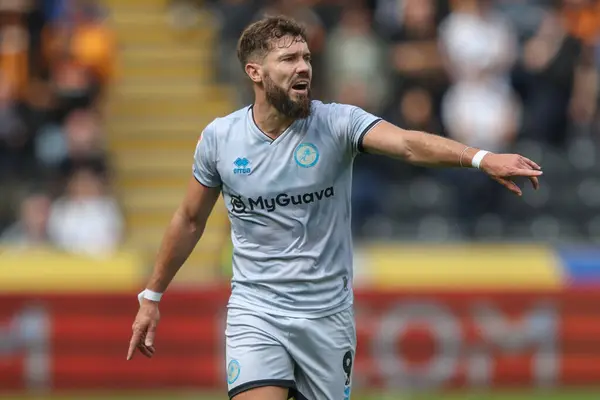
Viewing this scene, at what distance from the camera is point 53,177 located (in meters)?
13.9

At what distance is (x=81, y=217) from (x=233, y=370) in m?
7.01

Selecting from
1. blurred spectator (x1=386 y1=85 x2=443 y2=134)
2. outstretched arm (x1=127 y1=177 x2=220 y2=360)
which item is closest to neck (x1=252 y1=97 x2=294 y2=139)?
outstretched arm (x1=127 y1=177 x2=220 y2=360)

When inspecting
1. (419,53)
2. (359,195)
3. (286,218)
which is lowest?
(286,218)

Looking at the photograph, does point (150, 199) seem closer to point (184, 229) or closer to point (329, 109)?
point (184, 229)

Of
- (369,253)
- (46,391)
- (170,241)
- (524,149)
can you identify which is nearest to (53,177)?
(46,391)

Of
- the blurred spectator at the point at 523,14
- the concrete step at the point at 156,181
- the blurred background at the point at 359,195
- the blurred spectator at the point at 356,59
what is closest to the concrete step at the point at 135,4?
the blurred background at the point at 359,195

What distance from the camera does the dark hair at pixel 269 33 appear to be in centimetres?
684

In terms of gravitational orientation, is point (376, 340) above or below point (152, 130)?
below

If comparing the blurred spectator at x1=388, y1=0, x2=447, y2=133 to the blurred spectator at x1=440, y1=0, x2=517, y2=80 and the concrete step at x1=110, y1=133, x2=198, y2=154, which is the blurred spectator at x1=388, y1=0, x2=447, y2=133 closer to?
the blurred spectator at x1=440, y1=0, x2=517, y2=80

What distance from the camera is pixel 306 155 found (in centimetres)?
685

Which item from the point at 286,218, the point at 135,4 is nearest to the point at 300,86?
the point at 286,218

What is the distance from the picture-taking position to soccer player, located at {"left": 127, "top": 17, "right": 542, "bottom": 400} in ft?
22.3

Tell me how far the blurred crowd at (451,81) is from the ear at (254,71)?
6931mm

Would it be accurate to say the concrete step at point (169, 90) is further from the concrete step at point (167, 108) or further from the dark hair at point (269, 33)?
the dark hair at point (269, 33)
